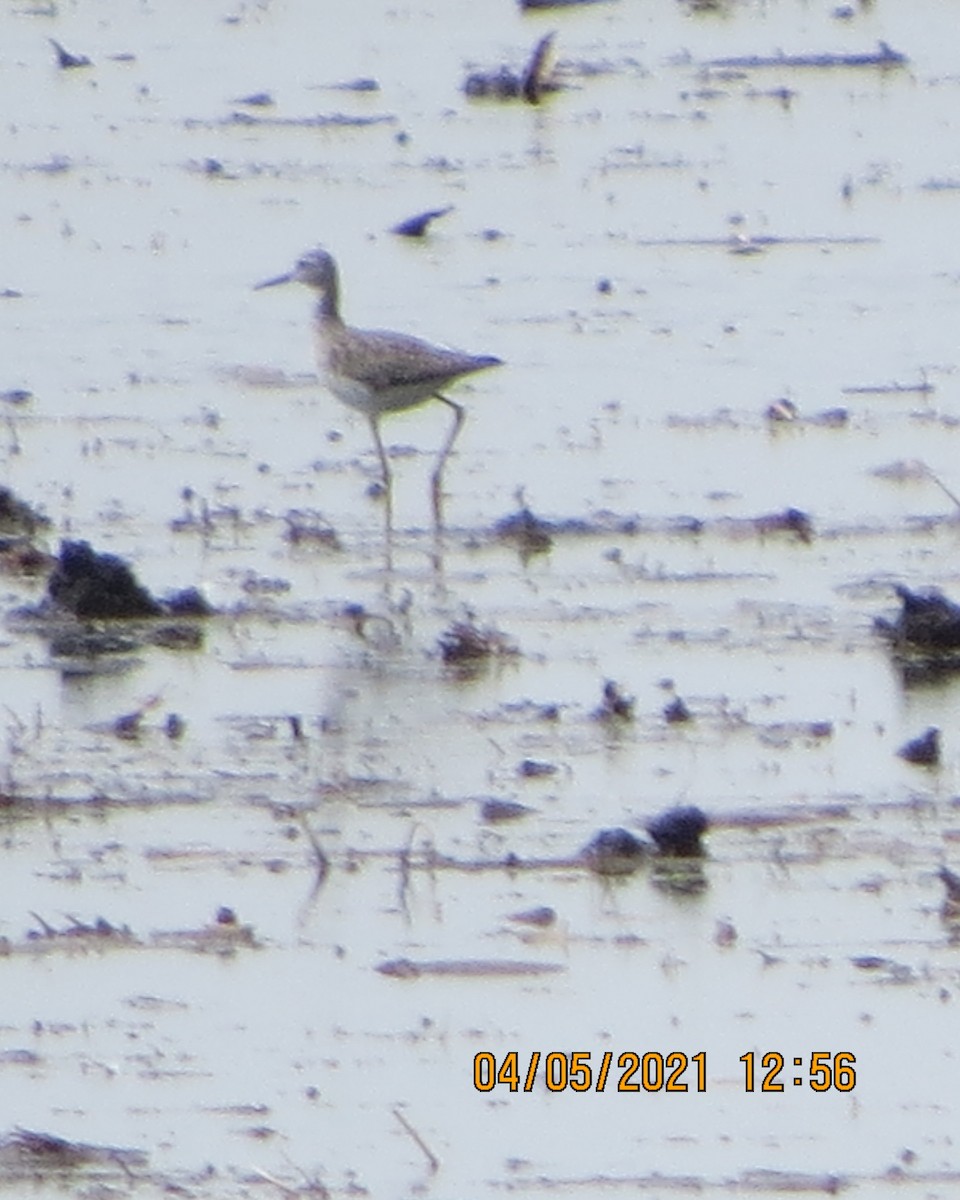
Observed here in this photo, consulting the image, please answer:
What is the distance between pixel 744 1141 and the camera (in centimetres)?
732

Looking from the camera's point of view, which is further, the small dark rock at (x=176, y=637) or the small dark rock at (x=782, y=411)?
the small dark rock at (x=782, y=411)

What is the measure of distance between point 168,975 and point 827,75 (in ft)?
50.3

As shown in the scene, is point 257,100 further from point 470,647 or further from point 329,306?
point 470,647

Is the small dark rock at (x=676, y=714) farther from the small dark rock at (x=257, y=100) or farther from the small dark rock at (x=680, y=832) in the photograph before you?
the small dark rock at (x=257, y=100)

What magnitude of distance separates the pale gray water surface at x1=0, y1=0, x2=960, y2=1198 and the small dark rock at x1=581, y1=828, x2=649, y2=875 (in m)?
0.06

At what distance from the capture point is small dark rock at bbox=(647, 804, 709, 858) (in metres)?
8.90

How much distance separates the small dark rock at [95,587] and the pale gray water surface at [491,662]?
19 centimetres

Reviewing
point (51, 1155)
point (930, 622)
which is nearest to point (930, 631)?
point (930, 622)

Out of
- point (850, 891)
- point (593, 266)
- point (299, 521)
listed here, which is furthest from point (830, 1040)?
point (593, 266)

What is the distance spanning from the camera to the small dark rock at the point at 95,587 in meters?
11.2

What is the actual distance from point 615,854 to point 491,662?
2062 millimetres

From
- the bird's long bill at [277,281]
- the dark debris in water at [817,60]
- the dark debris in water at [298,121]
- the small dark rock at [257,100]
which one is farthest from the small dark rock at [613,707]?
the dark debris in water at [817,60]

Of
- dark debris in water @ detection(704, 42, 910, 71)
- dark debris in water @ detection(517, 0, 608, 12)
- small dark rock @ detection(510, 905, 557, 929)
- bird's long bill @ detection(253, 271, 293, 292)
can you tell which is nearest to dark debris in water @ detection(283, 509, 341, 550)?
bird's long bill @ detection(253, 271, 293, 292)
